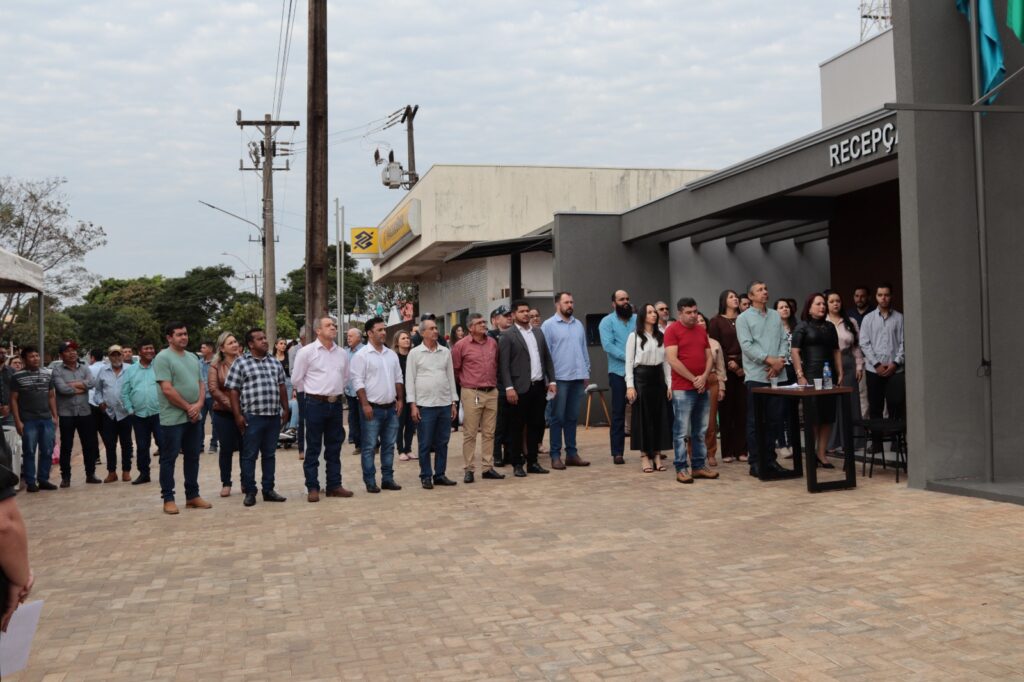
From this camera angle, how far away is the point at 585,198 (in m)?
27.8

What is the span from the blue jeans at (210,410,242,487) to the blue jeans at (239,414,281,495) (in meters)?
0.43

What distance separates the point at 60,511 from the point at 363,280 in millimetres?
82503

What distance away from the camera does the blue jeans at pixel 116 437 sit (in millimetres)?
13453

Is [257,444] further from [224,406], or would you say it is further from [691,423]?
[691,423]

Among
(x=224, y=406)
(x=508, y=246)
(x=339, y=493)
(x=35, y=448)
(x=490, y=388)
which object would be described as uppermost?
(x=508, y=246)

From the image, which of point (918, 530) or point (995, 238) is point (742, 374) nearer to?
point (995, 238)

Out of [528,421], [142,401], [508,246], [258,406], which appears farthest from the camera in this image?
[508,246]

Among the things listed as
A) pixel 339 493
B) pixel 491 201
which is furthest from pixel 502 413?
pixel 491 201

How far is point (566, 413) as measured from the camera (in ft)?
40.8

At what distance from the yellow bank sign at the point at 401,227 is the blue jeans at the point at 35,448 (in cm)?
1606

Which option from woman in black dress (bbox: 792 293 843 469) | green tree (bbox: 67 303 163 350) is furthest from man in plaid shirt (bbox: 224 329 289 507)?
green tree (bbox: 67 303 163 350)

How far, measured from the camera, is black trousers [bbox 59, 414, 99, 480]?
12.7 metres

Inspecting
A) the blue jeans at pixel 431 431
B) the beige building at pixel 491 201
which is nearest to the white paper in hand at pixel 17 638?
the blue jeans at pixel 431 431

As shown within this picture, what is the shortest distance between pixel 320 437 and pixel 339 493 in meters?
0.62
